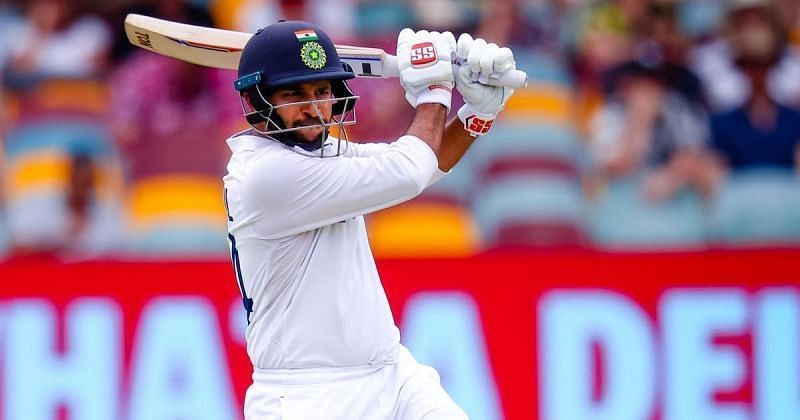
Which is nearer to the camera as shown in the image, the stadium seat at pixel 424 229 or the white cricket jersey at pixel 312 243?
the white cricket jersey at pixel 312 243

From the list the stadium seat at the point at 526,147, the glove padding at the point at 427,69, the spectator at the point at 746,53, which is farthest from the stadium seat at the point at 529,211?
the glove padding at the point at 427,69

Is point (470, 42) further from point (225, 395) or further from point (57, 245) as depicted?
point (57, 245)

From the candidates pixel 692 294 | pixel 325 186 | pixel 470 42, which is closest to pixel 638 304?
pixel 692 294

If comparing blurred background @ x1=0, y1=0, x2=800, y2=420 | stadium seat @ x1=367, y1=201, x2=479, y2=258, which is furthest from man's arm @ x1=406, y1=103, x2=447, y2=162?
stadium seat @ x1=367, y1=201, x2=479, y2=258

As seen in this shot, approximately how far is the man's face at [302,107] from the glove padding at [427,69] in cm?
30

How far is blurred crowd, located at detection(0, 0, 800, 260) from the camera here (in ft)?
23.6

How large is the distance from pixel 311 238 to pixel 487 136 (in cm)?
391

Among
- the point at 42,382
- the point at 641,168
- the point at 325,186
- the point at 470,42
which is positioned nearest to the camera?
the point at 325,186

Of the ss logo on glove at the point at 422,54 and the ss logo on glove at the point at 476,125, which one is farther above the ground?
the ss logo on glove at the point at 422,54

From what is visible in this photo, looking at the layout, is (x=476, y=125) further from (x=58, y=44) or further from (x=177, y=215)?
(x=58, y=44)

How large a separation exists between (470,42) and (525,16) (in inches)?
165

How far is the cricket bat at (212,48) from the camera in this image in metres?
4.20

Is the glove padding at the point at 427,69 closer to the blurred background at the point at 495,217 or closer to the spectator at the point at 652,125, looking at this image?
the blurred background at the point at 495,217

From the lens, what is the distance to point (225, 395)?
19.8ft
